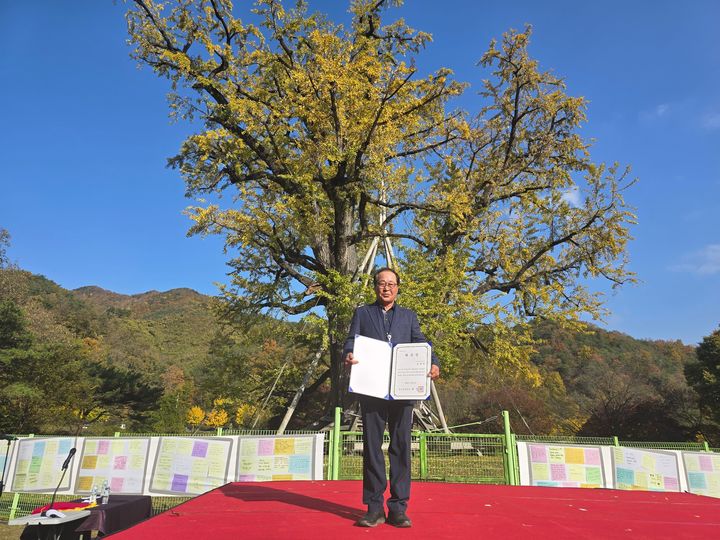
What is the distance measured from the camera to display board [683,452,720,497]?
7.75 m

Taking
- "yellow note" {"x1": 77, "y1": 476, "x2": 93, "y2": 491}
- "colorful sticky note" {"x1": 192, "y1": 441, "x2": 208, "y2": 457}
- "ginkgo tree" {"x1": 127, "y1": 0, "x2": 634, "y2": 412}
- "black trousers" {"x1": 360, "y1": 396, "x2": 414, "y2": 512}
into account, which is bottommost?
"yellow note" {"x1": 77, "y1": 476, "x2": 93, "y2": 491}

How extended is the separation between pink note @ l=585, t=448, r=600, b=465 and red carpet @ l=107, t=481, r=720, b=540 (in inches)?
137

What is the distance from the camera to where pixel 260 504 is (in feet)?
11.0

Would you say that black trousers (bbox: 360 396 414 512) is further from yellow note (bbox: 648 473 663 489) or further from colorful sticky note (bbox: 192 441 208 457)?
yellow note (bbox: 648 473 663 489)

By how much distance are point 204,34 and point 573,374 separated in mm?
51643

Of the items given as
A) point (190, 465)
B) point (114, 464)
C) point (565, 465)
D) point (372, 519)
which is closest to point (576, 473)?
point (565, 465)

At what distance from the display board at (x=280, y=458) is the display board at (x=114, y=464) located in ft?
6.38

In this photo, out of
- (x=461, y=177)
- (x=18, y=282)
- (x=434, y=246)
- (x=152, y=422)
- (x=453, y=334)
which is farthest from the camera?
(x=152, y=422)

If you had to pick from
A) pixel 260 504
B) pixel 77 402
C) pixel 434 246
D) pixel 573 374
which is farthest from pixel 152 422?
pixel 573 374

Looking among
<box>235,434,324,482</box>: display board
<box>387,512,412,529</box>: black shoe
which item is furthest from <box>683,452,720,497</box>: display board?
<box>387,512,412,529</box>: black shoe

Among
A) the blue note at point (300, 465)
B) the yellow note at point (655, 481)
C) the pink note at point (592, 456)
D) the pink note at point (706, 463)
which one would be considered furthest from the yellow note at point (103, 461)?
the pink note at point (706, 463)

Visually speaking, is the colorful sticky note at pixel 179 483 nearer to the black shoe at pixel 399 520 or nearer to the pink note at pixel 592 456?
the black shoe at pixel 399 520

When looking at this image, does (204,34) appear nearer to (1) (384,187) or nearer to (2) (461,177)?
(1) (384,187)

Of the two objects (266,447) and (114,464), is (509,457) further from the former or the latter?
(114,464)
